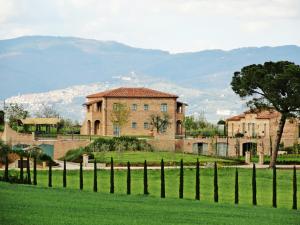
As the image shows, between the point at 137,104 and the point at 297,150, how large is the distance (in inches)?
1038

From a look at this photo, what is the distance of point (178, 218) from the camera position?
23438mm

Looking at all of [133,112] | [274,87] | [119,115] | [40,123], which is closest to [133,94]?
[133,112]

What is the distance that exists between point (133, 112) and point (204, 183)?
60.9 metres

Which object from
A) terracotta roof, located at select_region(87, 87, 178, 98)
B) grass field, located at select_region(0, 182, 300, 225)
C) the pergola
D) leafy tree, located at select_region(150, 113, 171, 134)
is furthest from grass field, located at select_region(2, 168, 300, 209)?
the pergola

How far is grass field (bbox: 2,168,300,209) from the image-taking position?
40750mm

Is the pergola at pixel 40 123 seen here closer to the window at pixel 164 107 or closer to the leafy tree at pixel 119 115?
the leafy tree at pixel 119 115

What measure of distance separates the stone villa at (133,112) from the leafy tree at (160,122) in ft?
2.06

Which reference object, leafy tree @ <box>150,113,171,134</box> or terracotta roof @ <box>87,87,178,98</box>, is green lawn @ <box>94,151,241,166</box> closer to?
leafy tree @ <box>150,113,171,134</box>

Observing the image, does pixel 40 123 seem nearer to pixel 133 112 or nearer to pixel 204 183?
pixel 133 112

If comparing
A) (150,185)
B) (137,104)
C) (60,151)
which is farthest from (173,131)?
(150,185)

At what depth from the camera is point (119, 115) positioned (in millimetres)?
106938

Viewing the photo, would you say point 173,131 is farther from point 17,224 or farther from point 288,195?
point 17,224

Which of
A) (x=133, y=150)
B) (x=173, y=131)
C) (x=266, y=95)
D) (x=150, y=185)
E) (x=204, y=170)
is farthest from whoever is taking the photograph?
(x=173, y=131)

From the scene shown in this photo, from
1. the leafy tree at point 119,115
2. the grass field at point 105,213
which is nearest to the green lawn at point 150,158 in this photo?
the leafy tree at point 119,115
